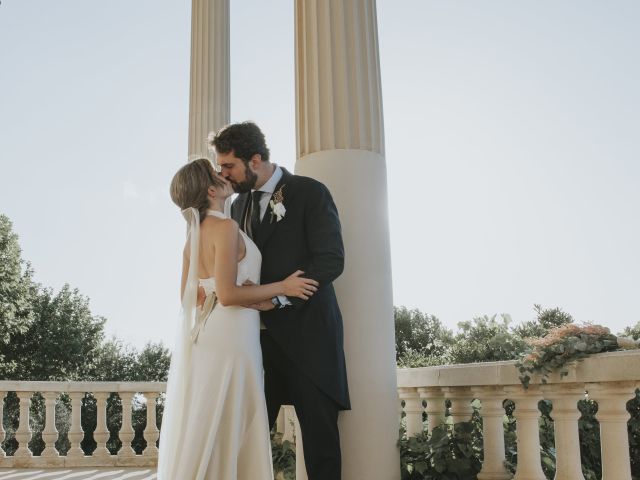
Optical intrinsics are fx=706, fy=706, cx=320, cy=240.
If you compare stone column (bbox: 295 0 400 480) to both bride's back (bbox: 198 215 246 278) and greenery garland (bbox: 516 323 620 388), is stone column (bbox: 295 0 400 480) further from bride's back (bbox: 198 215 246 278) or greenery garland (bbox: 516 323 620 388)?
greenery garland (bbox: 516 323 620 388)

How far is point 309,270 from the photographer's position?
4.87 metres

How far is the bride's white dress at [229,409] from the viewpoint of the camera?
5.01 metres

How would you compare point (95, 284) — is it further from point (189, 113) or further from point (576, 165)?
Result: point (189, 113)

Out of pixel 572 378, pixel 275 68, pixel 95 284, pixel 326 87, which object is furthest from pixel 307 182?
pixel 95 284

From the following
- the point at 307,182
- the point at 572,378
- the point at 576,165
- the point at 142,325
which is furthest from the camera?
the point at 142,325

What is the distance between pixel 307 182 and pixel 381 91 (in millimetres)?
1492

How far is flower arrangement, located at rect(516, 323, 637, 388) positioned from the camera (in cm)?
477

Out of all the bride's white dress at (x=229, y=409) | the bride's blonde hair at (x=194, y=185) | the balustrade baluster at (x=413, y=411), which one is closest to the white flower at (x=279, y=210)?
the bride's white dress at (x=229, y=409)

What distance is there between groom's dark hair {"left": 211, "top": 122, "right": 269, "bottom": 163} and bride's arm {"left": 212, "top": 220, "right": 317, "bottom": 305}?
1.89 feet

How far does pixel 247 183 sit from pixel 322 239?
85 centimetres

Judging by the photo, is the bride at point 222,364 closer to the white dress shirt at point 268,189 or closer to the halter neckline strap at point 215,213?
the halter neckline strap at point 215,213

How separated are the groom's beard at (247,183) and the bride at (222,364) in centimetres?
11

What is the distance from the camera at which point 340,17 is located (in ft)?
19.8

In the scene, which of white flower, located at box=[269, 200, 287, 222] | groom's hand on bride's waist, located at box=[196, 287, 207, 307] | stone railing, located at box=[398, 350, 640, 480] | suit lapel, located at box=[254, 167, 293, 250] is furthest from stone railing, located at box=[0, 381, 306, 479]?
white flower, located at box=[269, 200, 287, 222]
